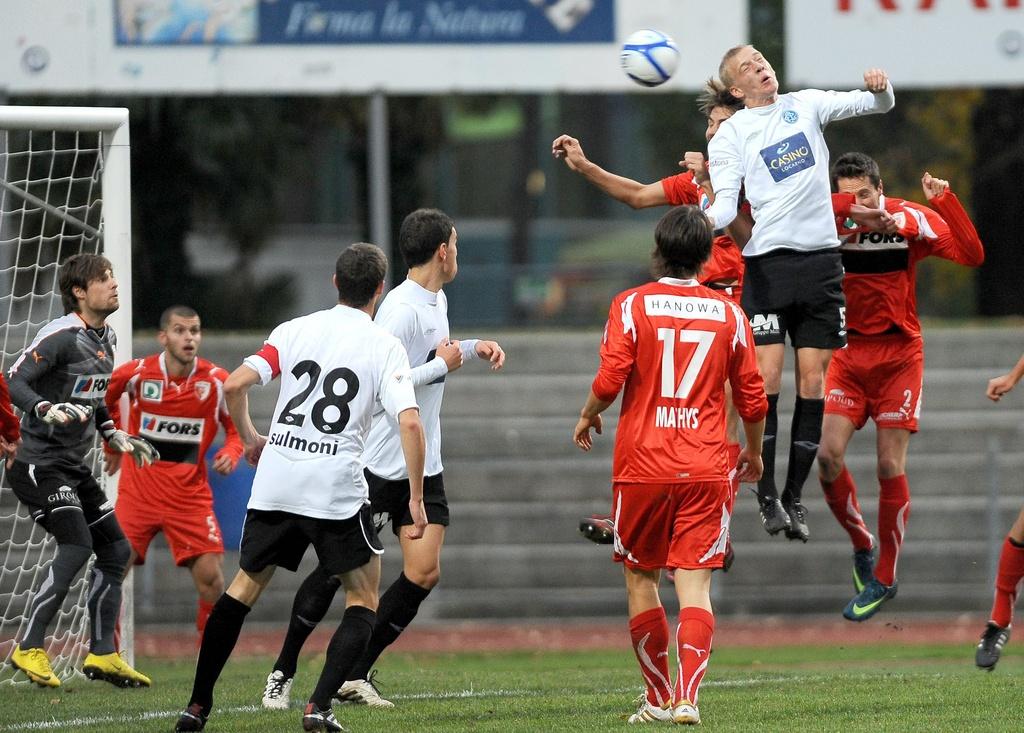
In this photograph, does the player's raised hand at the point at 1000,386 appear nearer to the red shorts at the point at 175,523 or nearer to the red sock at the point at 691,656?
the red sock at the point at 691,656

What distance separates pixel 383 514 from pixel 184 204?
12.4 m

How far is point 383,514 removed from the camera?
809cm

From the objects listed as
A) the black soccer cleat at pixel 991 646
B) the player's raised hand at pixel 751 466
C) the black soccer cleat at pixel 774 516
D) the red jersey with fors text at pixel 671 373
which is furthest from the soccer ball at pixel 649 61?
the black soccer cleat at pixel 991 646

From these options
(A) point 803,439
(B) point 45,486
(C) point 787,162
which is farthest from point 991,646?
(B) point 45,486

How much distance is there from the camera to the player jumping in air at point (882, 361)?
907 centimetres

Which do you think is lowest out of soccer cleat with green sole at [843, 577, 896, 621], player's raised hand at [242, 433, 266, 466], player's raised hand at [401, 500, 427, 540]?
soccer cleat with green sole at [843, 577, 896, 621]

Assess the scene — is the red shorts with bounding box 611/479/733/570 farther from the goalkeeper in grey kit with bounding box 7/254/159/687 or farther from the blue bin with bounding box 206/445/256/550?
the blue bin with bounding box 206/445/256/550

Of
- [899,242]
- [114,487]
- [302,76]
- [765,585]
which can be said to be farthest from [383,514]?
[302,76]

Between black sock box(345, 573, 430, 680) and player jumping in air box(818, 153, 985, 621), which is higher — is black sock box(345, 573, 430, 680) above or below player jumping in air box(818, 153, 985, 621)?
below

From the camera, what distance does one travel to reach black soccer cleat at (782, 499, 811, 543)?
864cm

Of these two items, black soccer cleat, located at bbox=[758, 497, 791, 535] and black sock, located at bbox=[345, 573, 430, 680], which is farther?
black soccer cleat, located at bbox=[758, 497, 791, 535]

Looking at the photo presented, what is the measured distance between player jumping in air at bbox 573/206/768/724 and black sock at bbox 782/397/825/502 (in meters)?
1.59

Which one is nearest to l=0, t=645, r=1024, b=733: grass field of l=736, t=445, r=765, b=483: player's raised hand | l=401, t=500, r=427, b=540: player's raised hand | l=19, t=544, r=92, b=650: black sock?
l=19, t=544, r=92, b=650: black sock

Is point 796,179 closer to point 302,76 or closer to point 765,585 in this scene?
point 765,585
